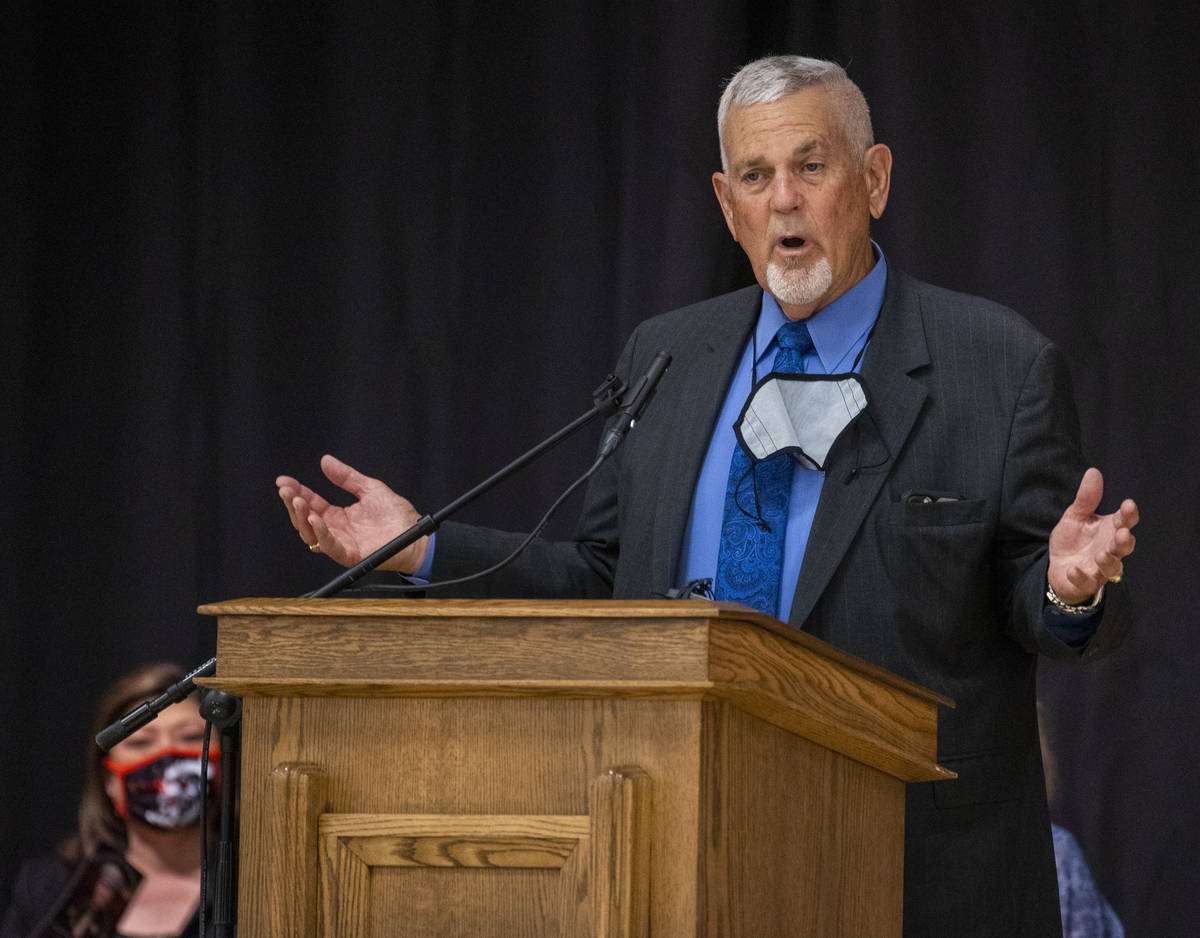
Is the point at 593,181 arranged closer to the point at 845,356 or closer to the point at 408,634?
the point at 845,356

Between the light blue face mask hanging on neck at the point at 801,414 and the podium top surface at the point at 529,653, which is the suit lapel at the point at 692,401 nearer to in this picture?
the light blue face mask hanging on neck at the point at 801,414

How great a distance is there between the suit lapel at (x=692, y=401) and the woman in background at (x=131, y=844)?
4.68 ft

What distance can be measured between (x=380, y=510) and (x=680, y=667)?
0.80 m

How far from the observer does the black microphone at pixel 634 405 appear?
1.78m

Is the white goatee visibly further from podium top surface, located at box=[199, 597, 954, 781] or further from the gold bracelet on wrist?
podium top surface, located at box=[199, 597, 954, 781]

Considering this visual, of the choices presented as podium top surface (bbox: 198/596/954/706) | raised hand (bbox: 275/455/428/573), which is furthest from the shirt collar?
podium top surface (bbox: 198/596/954/706)

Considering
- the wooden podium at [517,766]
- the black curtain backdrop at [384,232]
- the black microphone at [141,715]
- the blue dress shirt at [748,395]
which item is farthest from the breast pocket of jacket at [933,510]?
the black curtain backdrop at [384,232]

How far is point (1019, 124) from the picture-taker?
10.0ft

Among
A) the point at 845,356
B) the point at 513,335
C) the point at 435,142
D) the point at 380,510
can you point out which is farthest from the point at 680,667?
the point at 435,142

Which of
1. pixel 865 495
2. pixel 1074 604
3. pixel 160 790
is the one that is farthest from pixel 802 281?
pixel 160 790

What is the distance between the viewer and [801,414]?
2127 mm

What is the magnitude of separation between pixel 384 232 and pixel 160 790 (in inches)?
49.3

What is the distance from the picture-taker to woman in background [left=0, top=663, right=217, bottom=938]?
3.17 metres

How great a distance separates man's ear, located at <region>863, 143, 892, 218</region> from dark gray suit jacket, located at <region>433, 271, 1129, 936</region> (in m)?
0.18
